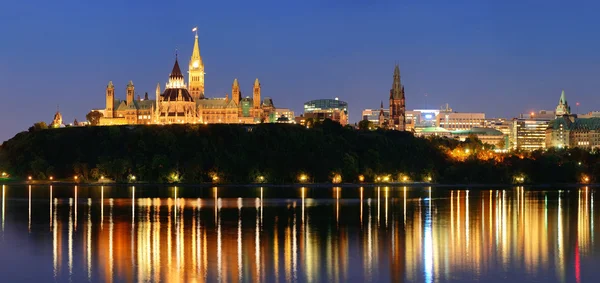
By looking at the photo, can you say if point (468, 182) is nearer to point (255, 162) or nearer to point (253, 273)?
point (255, 162)

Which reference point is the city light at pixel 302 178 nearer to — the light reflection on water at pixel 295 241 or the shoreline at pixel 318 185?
the shoreline at pixel 318 185

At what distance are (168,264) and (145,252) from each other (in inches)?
202

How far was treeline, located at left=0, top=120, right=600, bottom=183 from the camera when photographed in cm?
14988

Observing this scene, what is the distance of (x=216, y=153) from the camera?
156 meters

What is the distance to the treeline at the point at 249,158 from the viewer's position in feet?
492

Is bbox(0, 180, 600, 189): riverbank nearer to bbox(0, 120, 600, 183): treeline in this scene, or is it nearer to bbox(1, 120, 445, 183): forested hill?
bbox(0, 120, 600, 183): treeline

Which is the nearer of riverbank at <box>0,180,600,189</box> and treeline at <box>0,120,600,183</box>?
riverbank at <box>0,180,600,189</box>

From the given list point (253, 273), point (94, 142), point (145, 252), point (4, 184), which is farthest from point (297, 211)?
point (94, 142)

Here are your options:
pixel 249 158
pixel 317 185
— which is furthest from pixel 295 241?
pixel 249 158

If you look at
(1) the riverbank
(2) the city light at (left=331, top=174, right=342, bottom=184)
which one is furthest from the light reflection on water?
(2) the city light at (left=331, top=174, right=342, bottom=184)

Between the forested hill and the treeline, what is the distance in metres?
0.17

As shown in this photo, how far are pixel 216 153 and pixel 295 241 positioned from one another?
327 ft

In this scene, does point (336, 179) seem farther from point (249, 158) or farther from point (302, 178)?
point (249, 158)

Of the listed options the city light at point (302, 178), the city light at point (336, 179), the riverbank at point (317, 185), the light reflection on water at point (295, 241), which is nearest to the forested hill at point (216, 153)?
the city light at point (336, 179)
